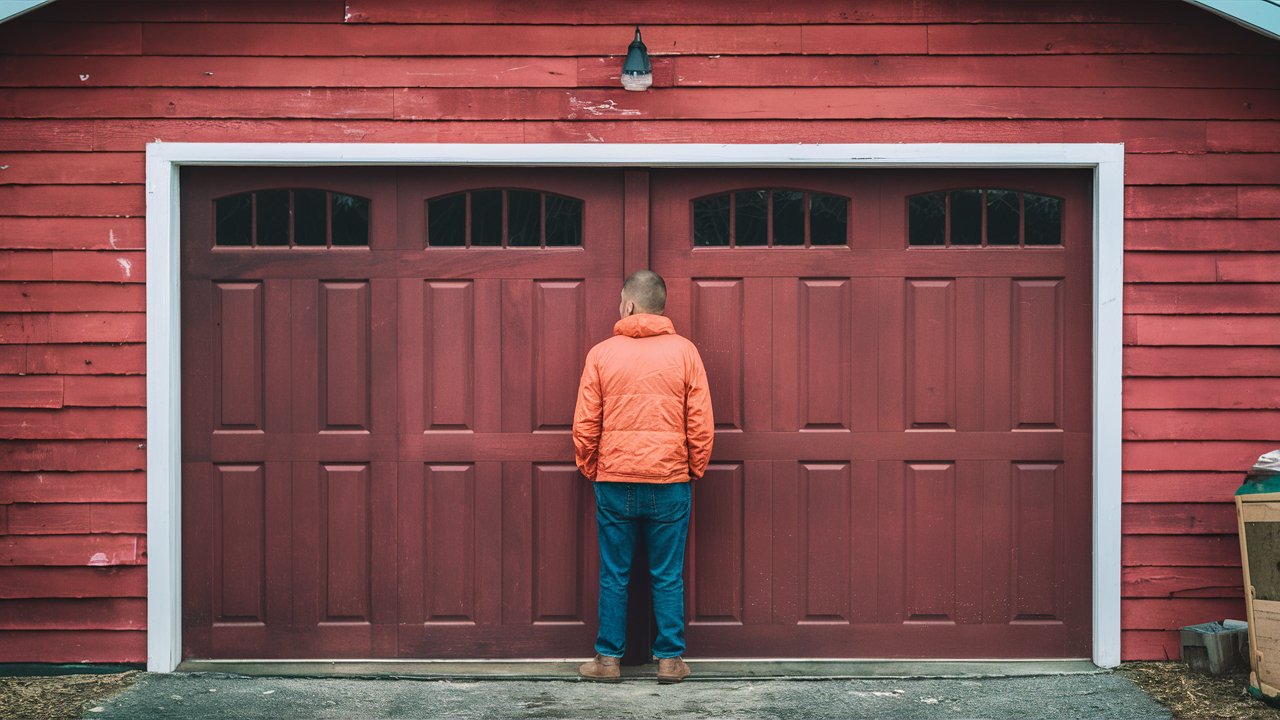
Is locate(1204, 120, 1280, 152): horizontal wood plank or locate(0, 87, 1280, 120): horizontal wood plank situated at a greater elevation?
locate(0, 87, 1280, 120): horizontal wood plank

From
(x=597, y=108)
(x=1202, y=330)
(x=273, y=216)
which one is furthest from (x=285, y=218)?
(x=1202, y=330)

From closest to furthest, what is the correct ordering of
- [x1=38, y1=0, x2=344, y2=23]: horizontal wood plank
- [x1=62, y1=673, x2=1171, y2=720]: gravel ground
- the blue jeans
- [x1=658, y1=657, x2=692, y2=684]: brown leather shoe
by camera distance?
[x1=62, y1=673, x2=1171, y2=720]: gravel ground, the blue jeans, [x1=658, y1=657, x2=692, y2=684]: brown leather shoe, [x1=38, y1=0, x2=344, y2=23]: horizontal wood plank

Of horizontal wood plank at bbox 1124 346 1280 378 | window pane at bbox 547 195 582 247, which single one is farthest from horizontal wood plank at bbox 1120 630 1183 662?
window pane at bbox 547 195 582 247

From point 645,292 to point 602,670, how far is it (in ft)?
5.61

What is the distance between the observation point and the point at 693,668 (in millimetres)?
5473

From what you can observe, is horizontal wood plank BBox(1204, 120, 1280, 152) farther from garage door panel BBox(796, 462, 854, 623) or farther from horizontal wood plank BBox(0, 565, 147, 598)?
horizontal wood plank BBox(0, 565, 147, 598)

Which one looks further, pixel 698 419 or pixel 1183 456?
pixel 1183 456

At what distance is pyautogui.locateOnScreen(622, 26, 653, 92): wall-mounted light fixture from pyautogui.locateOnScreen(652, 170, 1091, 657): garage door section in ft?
1.88

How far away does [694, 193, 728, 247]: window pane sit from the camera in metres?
5.54

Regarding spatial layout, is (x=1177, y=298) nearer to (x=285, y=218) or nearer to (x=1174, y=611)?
(x=1174, y=611)

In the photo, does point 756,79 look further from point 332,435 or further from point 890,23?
point 332,435

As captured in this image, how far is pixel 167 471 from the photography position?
5.39 meters

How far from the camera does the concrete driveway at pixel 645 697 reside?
16.0ft

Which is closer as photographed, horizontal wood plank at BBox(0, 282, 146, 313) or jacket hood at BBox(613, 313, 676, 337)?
jacket hood at BBox(613, 313, 676, 337)
